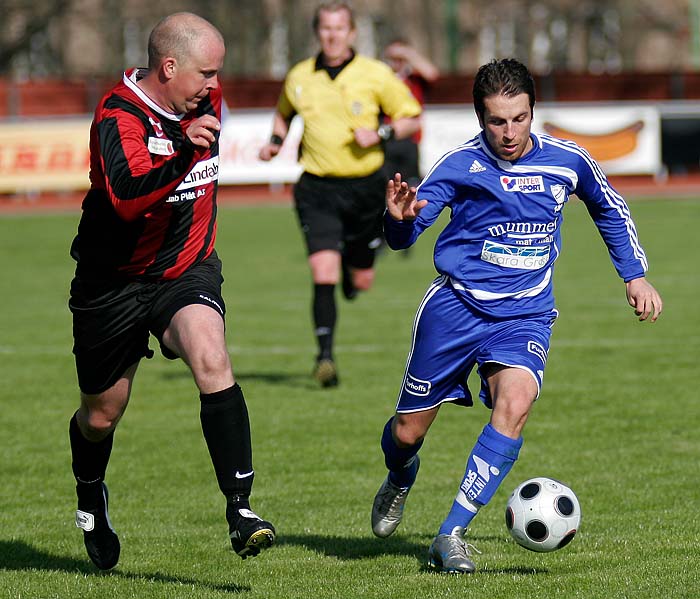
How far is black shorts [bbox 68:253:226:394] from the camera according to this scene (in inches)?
196

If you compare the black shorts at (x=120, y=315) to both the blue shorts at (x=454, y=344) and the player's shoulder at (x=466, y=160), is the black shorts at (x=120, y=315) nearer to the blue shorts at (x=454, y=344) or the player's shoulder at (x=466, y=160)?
the blue shorts at (x=454, y=344)

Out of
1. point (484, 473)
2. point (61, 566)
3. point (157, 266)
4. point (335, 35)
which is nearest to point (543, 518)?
point (484, 473)

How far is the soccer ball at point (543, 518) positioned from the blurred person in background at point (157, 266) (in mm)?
936

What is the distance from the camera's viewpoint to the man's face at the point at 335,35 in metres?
9.41

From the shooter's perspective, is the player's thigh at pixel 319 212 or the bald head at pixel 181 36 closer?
the bald head at pixel 181 36

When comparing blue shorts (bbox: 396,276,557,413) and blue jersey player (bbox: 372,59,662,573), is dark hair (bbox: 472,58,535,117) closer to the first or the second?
blue jersey player (bbox: 372,59,662,573)

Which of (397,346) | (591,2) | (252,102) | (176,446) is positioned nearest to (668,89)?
(252,102)

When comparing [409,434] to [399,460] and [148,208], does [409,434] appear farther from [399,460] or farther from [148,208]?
[148,208]

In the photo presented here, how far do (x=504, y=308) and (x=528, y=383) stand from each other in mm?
366

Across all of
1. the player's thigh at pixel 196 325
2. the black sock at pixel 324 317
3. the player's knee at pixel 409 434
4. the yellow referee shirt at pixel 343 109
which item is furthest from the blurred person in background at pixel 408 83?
the player's thigh at pixel 196 325

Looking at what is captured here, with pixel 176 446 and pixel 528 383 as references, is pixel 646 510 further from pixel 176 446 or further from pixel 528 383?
pixel 176 446

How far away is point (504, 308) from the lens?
5.19m

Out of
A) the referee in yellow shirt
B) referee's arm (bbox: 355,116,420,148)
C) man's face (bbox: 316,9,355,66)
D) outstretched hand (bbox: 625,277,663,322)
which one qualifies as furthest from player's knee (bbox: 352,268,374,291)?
outstretched hand (bbox: 625,277,663,322)

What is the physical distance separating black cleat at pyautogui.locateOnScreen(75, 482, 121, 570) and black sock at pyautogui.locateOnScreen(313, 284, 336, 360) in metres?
3.89
